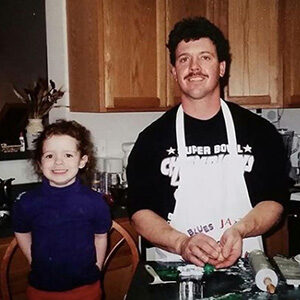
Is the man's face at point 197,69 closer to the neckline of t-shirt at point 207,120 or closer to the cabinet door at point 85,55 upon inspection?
the neckline of t-shirt at point 207,120

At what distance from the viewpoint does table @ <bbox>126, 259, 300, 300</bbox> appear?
3.80 ft

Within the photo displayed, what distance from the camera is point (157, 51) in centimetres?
254

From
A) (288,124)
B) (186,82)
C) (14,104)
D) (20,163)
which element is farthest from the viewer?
(288,124)

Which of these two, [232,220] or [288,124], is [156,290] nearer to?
[232,220]

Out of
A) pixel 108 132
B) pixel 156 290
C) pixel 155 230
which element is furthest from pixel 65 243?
pixel 108 132

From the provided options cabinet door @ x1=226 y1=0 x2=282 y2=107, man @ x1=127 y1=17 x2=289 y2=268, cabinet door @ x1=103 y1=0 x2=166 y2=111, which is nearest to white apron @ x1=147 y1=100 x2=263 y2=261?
man @ x1=127 y1=17 x2=289 y2=268

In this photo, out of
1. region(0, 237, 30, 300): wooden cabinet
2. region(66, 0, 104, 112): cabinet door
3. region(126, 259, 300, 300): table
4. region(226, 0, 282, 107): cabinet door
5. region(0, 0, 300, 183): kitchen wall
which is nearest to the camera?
region(126, 259, 300, 300): table

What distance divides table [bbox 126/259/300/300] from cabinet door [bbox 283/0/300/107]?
1.61 meters

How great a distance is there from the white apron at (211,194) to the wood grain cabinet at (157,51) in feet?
2.34

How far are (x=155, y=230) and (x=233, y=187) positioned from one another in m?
0.38

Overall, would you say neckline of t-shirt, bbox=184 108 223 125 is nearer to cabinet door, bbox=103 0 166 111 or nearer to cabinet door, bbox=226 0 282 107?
cabinet door, bbox=103 0 166 111

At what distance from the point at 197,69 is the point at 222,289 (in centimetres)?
81

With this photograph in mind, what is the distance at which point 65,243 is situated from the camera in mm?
1556

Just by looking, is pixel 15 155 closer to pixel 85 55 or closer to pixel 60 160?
pixel 85 55
